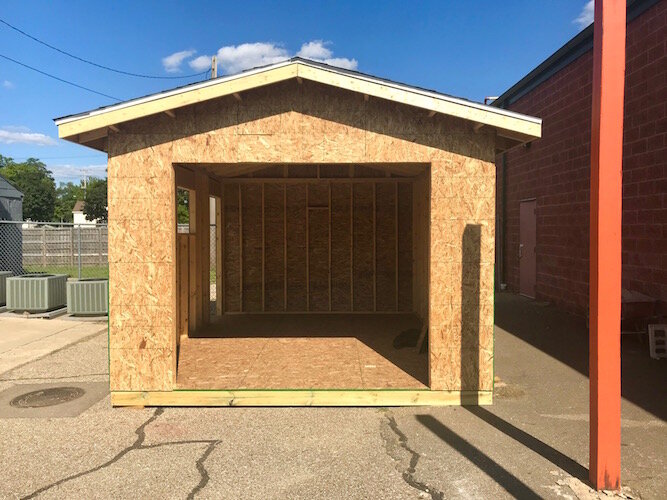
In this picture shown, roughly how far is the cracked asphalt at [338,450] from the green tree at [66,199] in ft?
276

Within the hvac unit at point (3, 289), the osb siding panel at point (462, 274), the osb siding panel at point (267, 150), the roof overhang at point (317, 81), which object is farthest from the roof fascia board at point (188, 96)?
the hvac unit at point (3, 289)

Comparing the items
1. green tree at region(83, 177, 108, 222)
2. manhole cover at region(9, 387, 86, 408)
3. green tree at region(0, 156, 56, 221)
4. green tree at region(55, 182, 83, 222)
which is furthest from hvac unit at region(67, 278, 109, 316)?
green tree at region(55, 182, 83, 222)

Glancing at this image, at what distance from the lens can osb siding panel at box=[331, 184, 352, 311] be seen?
11.4m

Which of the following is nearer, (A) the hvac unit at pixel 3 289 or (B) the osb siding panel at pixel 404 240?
(B) the osb siding panel at pixel 404 240

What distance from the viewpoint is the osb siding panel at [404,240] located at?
11.4m

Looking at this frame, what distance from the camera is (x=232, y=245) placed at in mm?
11508

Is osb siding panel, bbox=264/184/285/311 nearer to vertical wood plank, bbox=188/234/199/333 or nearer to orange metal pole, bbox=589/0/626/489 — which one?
vertical wood plank, bbox=188/234/199/333

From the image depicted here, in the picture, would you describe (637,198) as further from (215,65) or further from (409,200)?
(215,65)

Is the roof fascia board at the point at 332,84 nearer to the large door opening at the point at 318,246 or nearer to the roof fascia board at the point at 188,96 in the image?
the roof fascia board at the point at 188,96

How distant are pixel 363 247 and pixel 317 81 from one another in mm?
6292

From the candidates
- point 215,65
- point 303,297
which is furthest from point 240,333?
point 215,65

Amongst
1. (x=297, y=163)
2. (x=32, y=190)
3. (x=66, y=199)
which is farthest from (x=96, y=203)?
(x=297, y=163)

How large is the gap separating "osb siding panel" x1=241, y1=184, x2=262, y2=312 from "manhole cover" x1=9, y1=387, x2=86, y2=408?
5279 millimetres

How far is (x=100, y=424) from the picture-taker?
17.5ft
